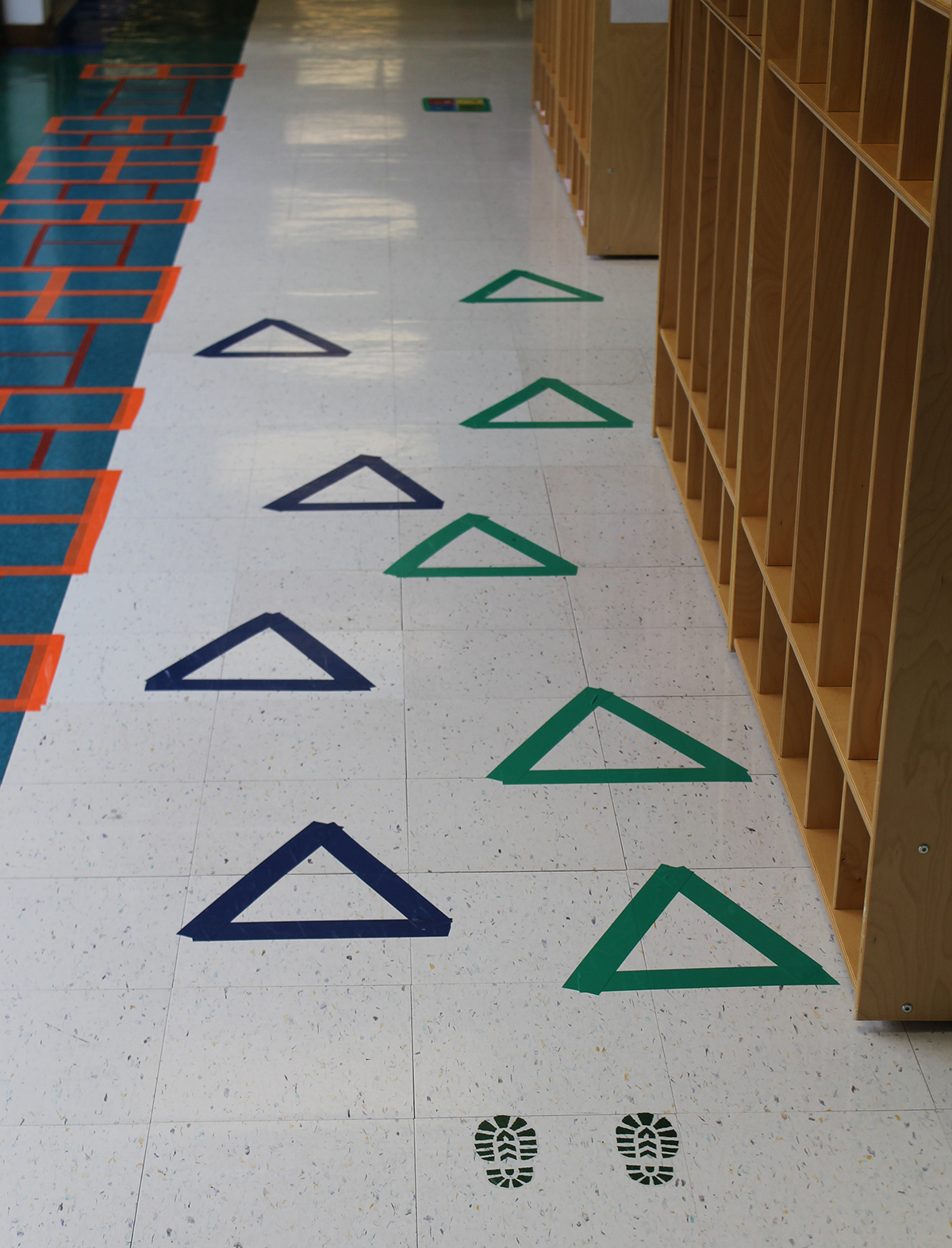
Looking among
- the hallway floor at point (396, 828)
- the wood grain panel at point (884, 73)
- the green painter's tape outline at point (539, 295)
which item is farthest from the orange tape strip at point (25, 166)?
the wood grain panel at point (884, 73)

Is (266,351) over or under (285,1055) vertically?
over

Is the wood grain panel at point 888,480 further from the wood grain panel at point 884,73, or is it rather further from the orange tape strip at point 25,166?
the orange tape strip at point 25,166

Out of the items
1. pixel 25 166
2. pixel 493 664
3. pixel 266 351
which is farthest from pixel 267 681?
pixel 25 166

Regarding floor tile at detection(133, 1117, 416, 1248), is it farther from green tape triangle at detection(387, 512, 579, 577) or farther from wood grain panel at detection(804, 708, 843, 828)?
green tape triangle at detection(387, 512, 579, 577)

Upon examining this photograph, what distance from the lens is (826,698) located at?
2.89m

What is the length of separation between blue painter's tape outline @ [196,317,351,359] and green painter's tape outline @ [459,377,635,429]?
76cm

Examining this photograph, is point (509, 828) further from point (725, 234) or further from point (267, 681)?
point (725, 234)

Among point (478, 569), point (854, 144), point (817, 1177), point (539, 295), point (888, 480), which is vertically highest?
point (854, 144)

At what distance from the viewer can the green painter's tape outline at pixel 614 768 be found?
3.38 meters

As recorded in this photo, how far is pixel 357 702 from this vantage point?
143 inches

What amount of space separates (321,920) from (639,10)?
14.8 ft

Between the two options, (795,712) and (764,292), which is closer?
(795,712)

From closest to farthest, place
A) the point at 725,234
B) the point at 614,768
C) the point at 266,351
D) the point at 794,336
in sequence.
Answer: the point at 794,336 → the point at 614,768 → the point at 725,234 → the point at 266,351

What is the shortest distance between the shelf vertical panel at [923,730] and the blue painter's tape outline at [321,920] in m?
0.88
